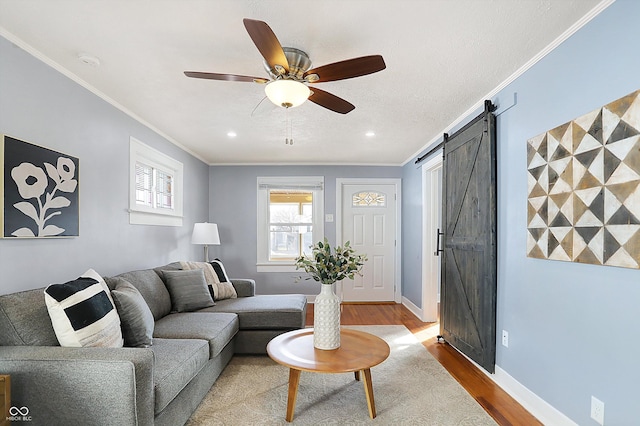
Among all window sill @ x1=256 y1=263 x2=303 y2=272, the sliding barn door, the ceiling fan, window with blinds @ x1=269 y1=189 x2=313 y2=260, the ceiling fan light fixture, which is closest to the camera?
the ceiling fan

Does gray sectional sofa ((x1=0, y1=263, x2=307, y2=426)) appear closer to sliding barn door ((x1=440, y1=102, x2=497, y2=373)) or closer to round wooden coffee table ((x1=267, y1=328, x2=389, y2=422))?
round wooden coffee table ((x1=267, y1=328, x2=389, y2=422))

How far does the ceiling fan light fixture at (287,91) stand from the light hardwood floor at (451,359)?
2438 mm

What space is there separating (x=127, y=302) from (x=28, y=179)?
99 cm

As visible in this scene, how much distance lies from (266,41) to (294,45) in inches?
19.1

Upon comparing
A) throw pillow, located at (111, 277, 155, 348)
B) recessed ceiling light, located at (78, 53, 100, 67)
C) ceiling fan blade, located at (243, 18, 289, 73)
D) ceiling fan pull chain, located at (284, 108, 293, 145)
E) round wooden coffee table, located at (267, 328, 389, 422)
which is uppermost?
recessed ceiling light, located at (78, 53, 100, 67)

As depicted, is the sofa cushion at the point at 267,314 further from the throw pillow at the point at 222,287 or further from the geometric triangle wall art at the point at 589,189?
the geometric triangle wall art at the point at 589,189

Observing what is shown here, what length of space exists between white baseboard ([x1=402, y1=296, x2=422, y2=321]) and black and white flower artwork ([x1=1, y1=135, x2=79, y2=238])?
4128 mm

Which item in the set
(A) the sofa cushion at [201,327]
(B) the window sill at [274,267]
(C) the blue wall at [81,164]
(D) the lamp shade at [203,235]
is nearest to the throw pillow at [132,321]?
(A) the sofa cushion at [201,327]

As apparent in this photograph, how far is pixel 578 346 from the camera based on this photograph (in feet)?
6.27

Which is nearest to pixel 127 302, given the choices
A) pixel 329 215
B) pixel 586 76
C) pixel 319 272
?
pixel 319 272

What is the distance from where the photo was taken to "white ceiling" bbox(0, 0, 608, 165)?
1.75 meters

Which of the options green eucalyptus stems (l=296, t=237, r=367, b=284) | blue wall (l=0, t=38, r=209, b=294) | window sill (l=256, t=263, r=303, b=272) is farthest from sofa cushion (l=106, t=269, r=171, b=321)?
window sill (l=256, t=263, r=303, b=272)

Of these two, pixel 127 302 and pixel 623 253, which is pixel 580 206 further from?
pixel 127 302

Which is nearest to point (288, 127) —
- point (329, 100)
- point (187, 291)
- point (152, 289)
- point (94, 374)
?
point (329, 100)
